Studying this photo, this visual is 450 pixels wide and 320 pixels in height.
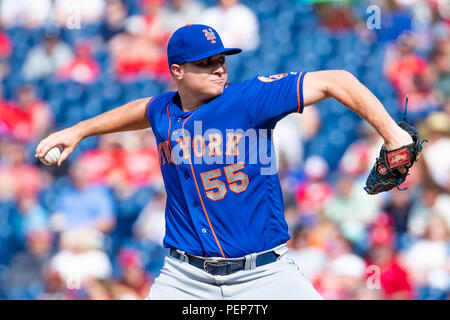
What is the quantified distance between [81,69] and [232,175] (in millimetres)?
5910

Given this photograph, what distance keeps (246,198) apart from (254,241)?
0.20 m

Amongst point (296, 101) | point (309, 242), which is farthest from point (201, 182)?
point (309, 242)

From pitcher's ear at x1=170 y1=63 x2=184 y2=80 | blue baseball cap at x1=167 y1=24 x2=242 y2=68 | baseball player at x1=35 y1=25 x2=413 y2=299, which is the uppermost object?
blue baseball cap at x1=167 y1=24 x2=242 y2=68

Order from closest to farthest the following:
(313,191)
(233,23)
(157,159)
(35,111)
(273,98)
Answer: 1. (273,98)
2. (313,191)
3. (157,159)
4. (35,111)
5. (233,23)

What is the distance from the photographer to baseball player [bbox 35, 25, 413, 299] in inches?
126

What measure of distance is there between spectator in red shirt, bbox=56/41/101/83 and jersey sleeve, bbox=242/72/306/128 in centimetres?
578

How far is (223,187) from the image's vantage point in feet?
10.6

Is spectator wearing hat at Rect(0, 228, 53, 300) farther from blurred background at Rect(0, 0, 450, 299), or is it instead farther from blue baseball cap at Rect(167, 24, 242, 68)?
blue baseball cap at Rect(167, 24, 242, 68)

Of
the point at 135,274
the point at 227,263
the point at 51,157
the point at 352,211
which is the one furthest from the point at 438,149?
the point at 51,157

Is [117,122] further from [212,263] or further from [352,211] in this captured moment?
[352,211]

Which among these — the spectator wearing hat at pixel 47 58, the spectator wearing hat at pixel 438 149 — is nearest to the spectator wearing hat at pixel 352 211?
the spectator wearing hat at pixel 438 149

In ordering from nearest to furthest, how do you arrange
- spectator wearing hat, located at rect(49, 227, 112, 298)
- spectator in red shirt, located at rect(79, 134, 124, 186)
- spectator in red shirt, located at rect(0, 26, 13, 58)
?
spectator wearing hat, located at rect(49, 227, 112, 298)
spectator in red shirt, located at rect(79, 134, 124, 186)
spectator in red shirt, located at rect(0, 26, 13, 58)

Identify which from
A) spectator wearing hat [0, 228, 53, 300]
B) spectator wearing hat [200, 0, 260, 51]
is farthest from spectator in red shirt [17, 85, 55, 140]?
spectator wearing hat [200, 0, 260, 51]

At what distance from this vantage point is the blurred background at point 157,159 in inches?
238
